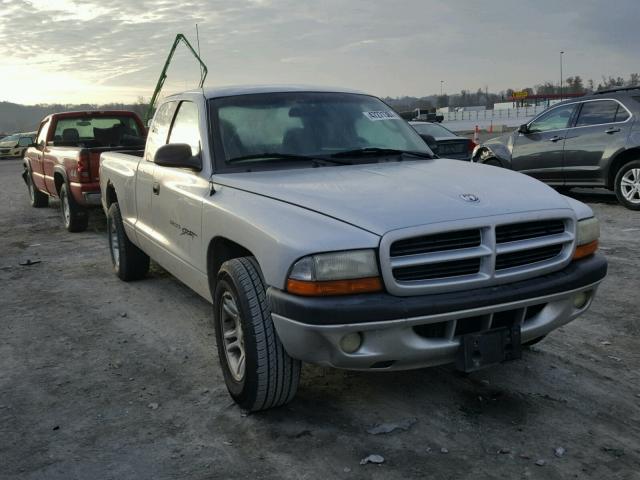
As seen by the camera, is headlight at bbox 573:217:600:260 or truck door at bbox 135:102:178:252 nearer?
headlight at bbox 573:217:600:260

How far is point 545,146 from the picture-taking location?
10.4 meters

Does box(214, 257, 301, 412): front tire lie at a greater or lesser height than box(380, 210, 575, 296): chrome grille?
lesser

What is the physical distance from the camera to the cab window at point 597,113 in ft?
31.6

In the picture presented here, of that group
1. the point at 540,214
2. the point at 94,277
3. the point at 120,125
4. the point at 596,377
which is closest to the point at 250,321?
the point at 540,214

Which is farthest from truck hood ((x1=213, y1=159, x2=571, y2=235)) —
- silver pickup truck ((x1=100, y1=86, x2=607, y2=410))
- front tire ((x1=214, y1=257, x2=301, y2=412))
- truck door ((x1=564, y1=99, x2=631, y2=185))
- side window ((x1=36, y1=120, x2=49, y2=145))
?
side window ((x1=36, y1=120, x2=49, y2=145))

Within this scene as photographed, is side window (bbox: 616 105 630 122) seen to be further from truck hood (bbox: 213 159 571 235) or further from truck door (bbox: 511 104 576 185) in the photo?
truck hood (bbox: 213 159 571 235)

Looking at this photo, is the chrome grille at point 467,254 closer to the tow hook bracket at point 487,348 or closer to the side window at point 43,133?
the tow hook bracket at point 487,348

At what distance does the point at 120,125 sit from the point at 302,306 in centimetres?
885

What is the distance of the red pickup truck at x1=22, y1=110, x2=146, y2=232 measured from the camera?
9.09 m

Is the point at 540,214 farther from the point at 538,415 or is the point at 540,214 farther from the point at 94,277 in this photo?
the point at 94,277

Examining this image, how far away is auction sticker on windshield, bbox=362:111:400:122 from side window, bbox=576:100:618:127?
6044 mm

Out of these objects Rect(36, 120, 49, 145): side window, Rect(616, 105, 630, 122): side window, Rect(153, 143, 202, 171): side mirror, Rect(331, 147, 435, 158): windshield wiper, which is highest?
Rect(36, 120, 49, 145): side window

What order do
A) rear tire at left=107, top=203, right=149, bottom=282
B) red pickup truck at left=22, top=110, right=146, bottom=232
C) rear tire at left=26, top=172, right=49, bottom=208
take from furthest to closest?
rear tire at left=26, top=172, right=49, bottom=208, red pickup truck at left=22, top=110, right=146, bottom=232, rear tire at left=107, top=203, right=149, bottom=282

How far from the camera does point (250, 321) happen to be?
10.5ft
